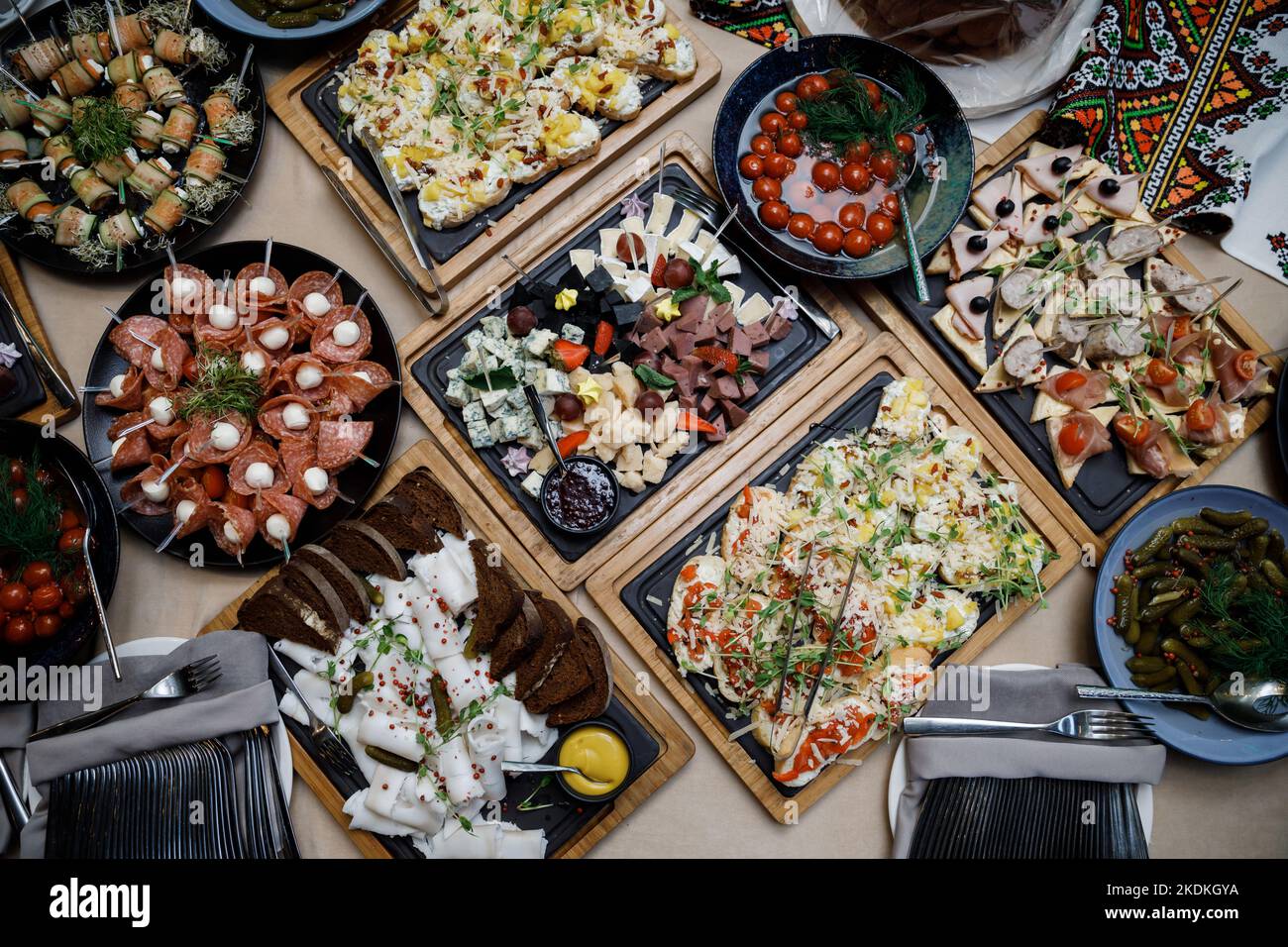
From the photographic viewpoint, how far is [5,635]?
2.93 meters

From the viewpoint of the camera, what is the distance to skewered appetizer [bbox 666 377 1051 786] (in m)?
3.06

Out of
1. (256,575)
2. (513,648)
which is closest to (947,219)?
(513,648)

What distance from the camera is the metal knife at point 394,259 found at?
126 inches

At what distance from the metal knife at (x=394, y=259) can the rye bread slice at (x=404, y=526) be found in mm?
699

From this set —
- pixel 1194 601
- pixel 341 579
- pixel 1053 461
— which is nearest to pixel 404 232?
pixel 341 579

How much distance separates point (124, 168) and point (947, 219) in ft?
9.55

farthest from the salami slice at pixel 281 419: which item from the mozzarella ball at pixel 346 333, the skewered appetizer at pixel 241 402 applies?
the mozzarella ball at pixel 346 333

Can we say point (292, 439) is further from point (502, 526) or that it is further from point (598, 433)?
point (598, 433)

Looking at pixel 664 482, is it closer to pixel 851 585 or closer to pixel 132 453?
pixel 851 585

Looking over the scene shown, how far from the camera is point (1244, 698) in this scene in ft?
9.91

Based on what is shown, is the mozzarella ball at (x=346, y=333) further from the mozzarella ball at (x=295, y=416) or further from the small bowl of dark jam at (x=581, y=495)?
the small bowl of dark jam at (x=581, y=495)

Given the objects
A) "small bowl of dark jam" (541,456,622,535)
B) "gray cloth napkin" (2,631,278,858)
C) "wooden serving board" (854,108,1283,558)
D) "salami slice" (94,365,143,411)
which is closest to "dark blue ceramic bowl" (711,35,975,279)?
"wooden serving board" (854,108,1283,558)

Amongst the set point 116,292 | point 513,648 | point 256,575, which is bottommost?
point 513,648

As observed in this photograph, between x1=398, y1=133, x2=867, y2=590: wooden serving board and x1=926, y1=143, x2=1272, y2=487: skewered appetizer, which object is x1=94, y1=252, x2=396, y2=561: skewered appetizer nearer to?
x1=398, y1=133, x2=867, y2=590: wooden serving board
